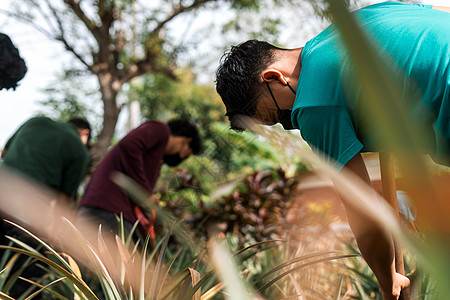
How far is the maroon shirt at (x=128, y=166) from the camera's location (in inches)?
112

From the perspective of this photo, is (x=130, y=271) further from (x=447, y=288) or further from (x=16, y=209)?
(x=16, y=209)

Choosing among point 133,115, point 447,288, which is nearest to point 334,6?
point 447,288

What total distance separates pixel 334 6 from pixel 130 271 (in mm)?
1140

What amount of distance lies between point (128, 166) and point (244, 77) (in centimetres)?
177

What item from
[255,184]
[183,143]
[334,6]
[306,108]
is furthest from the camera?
[255,184]

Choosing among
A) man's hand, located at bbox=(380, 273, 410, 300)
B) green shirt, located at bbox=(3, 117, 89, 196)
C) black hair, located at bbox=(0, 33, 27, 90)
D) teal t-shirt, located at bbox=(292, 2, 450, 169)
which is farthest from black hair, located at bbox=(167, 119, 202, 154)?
man's hand, located at bbox=(380, 273, 410, 300)

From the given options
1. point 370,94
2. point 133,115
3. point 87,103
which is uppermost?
point 370,94

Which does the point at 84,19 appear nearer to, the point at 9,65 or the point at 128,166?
the point at 128,166

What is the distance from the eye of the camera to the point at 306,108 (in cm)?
117

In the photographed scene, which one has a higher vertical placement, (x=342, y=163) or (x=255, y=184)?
(x=342, y=163)

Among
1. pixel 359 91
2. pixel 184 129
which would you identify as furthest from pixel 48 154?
pixel 359 91

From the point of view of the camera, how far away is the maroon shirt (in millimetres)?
2855

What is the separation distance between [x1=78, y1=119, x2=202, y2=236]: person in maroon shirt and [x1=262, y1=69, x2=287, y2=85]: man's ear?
156 centimetres

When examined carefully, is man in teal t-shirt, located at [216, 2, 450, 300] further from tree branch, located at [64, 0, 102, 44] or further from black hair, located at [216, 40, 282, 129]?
tree branch, located at [64, 0, 102, 44]
